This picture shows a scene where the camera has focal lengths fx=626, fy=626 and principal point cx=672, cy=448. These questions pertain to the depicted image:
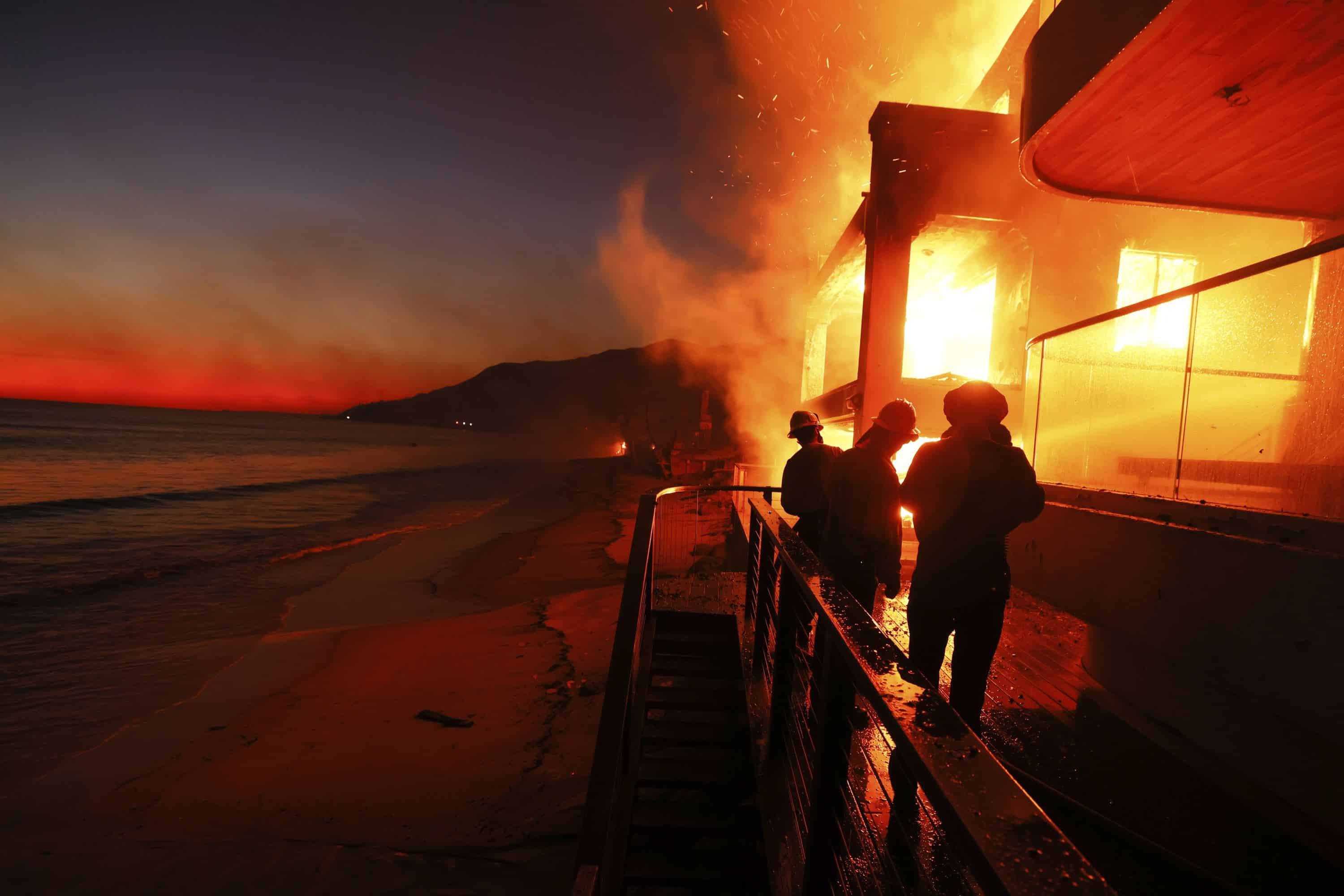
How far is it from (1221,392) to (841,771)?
3.55 meters

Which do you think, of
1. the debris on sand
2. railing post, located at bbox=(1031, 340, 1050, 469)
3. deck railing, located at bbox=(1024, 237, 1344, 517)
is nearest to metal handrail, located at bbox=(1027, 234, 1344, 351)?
deck railing, located at bbox=(1024, 237, 1344, 517)

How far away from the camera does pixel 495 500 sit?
32.9 m

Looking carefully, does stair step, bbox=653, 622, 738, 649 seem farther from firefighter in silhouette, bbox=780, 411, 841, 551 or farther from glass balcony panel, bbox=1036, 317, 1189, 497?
glass balcony panel, bbox=1036, 317, 1189, 497

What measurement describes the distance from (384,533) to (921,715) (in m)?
22.2

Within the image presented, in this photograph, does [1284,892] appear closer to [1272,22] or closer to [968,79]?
[1272,22]

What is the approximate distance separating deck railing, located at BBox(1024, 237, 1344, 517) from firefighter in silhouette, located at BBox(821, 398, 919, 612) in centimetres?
171

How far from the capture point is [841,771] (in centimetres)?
196

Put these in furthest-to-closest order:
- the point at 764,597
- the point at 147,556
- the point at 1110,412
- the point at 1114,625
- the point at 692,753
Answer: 1. the point at 147,556
2. the point at 1110,412
3. the point at 692,753
4. the point at 764,597
5. the point at 1114,625

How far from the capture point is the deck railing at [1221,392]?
9.98 ft

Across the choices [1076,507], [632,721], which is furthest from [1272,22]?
[632,721]

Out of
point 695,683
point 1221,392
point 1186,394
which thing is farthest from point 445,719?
point 1221,392

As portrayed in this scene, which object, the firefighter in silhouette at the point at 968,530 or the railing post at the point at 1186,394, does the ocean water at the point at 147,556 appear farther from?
the railing post at the point at 1186,394

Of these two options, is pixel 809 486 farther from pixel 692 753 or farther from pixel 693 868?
pixel 693 868

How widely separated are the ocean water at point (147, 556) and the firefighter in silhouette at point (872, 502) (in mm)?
7900
